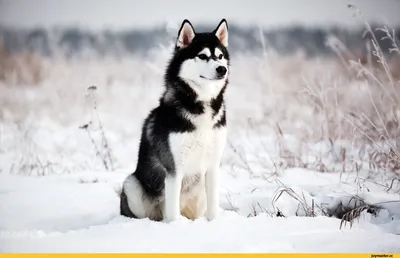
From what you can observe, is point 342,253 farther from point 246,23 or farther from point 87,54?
point 87,54

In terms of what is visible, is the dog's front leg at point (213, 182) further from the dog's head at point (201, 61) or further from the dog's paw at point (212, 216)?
the dog's head at point (201, 61)

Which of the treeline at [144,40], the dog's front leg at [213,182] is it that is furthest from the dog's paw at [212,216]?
the treeline at [144,40]

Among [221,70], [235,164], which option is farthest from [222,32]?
[235,164]

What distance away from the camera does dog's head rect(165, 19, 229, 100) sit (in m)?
2.28

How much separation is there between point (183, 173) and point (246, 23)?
1469mm

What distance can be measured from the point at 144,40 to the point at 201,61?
1.53m

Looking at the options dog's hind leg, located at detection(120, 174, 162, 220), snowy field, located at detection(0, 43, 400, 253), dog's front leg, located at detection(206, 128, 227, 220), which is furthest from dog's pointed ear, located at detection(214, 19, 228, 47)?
dog's hind leg, located at detection(120, 174, 162, 220)

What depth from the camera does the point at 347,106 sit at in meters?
3.95

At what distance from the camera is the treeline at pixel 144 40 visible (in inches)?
134

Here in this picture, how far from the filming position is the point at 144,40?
12.2 ft

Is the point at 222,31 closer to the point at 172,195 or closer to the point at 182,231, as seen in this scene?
the point at 172,195

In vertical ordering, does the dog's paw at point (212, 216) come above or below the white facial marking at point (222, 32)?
below

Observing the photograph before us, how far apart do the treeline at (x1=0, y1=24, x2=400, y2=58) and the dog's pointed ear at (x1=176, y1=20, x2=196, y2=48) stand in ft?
2.91

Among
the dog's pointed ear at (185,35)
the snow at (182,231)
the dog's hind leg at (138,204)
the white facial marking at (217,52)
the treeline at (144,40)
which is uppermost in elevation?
the treeline at (144,40)
